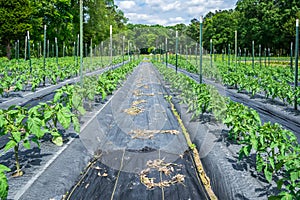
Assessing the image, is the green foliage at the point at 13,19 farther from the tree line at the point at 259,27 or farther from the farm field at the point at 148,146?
the farm field at the point at 148,146

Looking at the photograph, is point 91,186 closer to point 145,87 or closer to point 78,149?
point 78,149

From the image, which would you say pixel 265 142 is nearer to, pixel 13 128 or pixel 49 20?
pixel 13 128

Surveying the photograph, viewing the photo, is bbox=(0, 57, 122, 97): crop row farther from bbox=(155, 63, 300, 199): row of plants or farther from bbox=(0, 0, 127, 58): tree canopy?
bbox=(0, 0, 127, 58): tree canopy

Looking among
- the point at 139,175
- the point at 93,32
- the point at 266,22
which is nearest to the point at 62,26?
the point at 93,32

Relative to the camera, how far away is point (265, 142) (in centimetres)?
351

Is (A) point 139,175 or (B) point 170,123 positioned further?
(B) point 170,123

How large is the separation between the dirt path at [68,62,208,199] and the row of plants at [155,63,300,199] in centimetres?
69

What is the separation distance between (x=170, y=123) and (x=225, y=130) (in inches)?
59.4

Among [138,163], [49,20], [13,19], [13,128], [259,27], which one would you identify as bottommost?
[138,163]

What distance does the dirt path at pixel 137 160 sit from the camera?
11.6 ft

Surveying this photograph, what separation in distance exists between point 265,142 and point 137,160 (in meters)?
1.74

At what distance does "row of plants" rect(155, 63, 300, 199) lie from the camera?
257 centimetres

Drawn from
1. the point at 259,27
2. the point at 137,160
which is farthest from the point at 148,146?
the point at 259,27

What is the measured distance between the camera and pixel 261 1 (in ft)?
145
